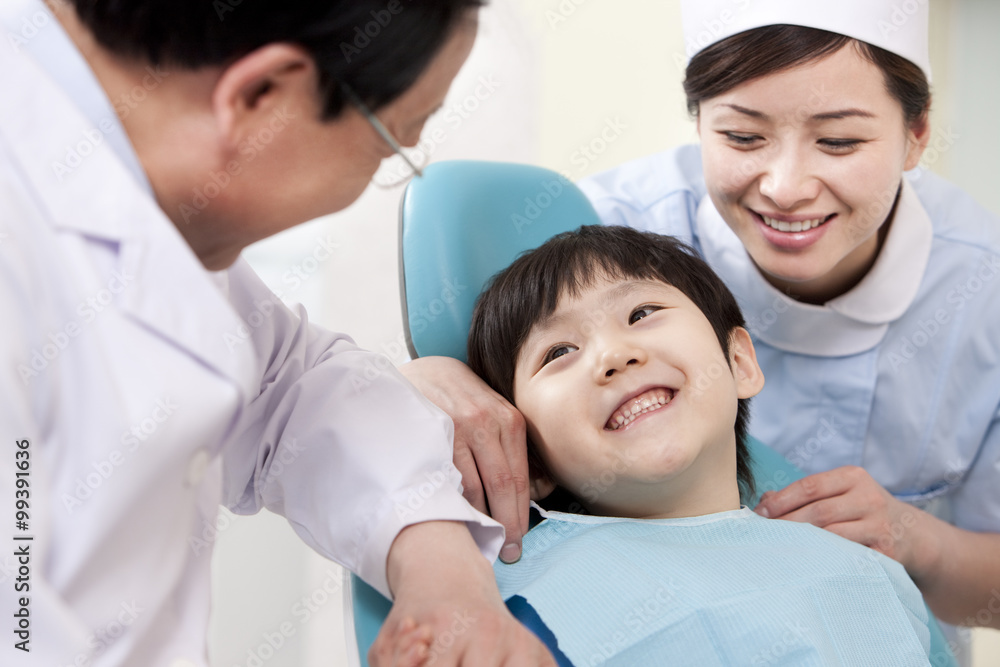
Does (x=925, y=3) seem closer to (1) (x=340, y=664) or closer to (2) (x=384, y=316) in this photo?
(2) (x=384, y=316)

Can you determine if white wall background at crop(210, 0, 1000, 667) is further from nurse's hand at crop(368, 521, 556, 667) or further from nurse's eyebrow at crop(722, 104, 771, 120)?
nurse's hand at crop(368, 521, 556, 667)

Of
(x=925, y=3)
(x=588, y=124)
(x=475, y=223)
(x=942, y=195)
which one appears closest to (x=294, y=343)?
(x=475, y=223)

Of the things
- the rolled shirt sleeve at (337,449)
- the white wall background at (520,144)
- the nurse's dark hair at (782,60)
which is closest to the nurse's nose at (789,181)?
the nurse's dark hair at (782,60)

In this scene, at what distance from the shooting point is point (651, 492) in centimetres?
100

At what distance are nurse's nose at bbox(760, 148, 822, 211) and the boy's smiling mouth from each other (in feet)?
1.22

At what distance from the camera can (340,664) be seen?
6.90ft

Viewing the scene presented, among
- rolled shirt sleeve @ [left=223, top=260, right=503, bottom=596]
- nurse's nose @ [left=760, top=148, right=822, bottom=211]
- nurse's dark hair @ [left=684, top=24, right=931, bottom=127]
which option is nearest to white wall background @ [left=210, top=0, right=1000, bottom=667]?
nurse's dark hair @ [left=684, top=24, right=931, bottom=127]

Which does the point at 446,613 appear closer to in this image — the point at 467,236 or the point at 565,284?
the point at 565,284

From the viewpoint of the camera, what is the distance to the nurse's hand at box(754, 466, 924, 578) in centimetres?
110

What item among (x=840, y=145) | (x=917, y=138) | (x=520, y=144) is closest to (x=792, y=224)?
(x=840, y=145)

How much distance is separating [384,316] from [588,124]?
91cm

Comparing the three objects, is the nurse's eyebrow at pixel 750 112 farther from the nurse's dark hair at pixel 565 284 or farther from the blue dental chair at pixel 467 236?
the blue dental chair at pixel 467 236

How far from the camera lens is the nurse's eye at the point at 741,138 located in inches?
46.7

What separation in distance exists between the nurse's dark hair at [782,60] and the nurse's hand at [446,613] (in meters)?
0.76
